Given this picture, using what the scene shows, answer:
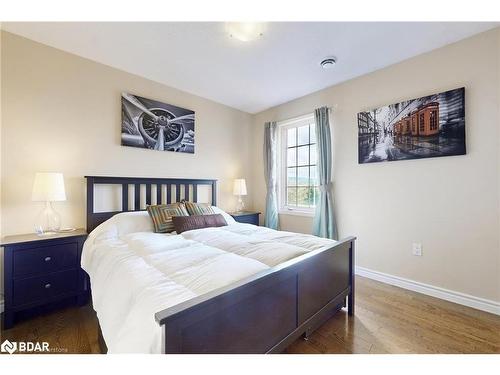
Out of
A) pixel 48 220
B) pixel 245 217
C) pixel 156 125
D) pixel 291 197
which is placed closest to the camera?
pixel 48 220

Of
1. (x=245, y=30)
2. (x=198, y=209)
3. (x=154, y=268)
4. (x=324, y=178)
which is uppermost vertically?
(x=245, y=30)

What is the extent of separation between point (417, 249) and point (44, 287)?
345 cm

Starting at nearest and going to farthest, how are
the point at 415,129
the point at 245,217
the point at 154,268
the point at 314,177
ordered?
the point at 154,268, the point at 415,129, the point at 314,177, the point at 245,217

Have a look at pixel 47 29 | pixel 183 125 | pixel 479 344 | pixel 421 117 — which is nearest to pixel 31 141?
pixel 47 29

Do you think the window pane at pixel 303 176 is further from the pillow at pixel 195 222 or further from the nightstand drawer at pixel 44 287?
the nightstand drawer at pixel 44 287

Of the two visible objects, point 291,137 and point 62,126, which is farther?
point 291,137

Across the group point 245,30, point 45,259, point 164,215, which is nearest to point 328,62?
point 245,30

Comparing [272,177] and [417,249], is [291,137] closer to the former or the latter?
[272,177]

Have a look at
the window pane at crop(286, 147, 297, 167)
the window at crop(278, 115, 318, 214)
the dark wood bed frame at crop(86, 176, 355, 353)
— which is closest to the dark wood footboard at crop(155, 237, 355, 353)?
the dark wood bed frame at crop(86, 176, 355, 353)

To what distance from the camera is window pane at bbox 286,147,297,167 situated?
11.7 feet

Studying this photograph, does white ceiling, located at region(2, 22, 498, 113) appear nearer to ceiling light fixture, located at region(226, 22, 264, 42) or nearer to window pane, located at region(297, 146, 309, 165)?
ceiling light fixture, located at region(226, 22, 264, 42)

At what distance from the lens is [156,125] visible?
9.32ft
